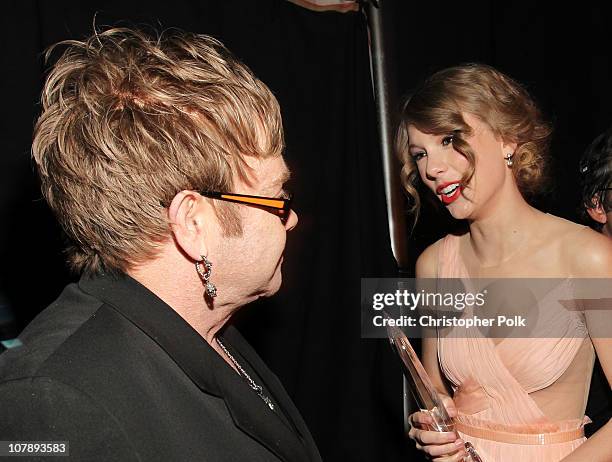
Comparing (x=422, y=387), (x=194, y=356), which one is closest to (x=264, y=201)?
(x=194, y=356)

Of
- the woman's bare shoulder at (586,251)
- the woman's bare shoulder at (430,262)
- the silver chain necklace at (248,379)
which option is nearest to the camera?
the silver chain necklace at (248,379)

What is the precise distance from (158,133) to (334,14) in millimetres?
1096

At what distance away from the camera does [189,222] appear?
31.3 inches

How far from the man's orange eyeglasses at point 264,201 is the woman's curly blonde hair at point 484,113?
0.49 m

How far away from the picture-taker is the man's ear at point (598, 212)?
1336mm

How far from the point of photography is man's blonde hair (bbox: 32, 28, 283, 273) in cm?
76

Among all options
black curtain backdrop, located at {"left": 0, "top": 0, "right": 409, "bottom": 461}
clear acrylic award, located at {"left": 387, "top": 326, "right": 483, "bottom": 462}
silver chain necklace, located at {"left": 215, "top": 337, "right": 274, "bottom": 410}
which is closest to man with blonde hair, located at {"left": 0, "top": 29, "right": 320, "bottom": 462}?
silver chain necklace, located at {"left": 215, "top": 337, "right": 274, "bottom": 410}

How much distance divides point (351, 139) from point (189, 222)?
107cm

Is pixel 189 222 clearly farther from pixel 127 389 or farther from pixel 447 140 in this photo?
pixel 447 140

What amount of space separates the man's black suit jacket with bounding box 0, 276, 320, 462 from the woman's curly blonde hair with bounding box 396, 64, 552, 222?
686 millimetres

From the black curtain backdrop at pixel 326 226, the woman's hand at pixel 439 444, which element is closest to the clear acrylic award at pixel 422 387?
the woman's hand at pixel 439 444

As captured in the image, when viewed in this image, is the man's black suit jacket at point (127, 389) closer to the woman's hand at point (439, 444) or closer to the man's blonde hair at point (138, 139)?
the man's blonde hair at point (138, 139)

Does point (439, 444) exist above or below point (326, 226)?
below

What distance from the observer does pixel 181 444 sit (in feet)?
2.32
